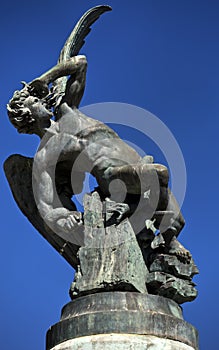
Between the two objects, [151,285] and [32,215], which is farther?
[32,215]

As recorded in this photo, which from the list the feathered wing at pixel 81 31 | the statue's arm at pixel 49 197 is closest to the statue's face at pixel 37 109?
the statue's arm at pixel 49 197

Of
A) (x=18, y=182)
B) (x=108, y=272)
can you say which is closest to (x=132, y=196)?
(x=108, y=272)

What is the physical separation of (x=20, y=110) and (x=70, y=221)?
1794 mm

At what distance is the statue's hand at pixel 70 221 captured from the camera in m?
9.65

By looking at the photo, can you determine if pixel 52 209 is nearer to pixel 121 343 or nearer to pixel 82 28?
pixel 121 343

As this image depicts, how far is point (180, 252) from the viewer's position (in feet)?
31.6

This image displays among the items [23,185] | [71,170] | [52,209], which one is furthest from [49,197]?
[23,185]

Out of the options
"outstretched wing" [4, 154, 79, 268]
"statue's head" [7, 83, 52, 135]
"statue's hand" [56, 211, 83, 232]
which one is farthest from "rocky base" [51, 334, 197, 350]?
"statue's head" [7, 83, 52, 135]

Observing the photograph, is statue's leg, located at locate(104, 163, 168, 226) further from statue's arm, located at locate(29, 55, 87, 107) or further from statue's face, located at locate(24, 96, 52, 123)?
statue's arm, located at locate(29, 55, 87, 107)

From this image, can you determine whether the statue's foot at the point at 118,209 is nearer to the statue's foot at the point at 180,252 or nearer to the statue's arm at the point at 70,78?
the statue's foot at the point at 180,252

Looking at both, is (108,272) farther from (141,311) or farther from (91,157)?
(91,157)

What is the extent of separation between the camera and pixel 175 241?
9.80 metres

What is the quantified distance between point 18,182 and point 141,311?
3.08 meters

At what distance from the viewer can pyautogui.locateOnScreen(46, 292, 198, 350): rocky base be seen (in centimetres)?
843
